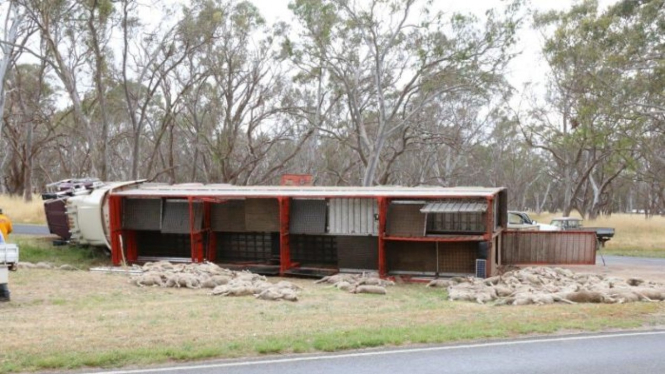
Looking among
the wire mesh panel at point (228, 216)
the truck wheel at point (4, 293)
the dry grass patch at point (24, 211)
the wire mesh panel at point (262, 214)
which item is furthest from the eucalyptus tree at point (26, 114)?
the truck wheel at point (4, 293)

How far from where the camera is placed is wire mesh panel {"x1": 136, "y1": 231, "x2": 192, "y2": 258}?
63.5 ft

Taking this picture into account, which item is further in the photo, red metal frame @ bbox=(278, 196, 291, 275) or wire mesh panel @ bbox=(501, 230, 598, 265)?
wire mesh panel @ bbox=(501, 230, 598, 265)

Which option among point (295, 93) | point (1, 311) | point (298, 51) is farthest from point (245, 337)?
point (295, 93)

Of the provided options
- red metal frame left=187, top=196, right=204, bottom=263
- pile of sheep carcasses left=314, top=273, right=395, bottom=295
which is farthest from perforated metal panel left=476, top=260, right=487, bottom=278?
red metal frame left=187, top=196, right=204, bottom=263

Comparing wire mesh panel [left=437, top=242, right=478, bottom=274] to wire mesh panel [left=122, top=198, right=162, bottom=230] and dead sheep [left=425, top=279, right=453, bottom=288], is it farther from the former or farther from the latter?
wire mesh panel [left=122, top=198, right=162, bottom=230]

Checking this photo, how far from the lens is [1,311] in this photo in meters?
10.6

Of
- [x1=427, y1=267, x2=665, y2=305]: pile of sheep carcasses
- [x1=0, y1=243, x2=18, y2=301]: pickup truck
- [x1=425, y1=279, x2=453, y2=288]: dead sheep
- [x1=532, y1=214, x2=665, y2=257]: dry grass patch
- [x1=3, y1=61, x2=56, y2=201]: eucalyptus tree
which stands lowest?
[x1=532, y1=214, x2=665, y2=257]: dry grass patch

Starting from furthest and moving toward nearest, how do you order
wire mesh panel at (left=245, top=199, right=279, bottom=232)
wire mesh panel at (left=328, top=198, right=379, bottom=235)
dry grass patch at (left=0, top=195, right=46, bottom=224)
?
dry grass patch at (left=0, top=195, right=46, bottom=224) < wire mesh panel at (left=245, top=199, right=279, bottom=232) < wire mesh panel at (left=328, top=198, right=379, bottom=235)

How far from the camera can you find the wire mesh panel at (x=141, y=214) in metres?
18.4

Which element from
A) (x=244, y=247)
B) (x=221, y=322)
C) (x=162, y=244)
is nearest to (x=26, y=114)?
(x=162, y=244)

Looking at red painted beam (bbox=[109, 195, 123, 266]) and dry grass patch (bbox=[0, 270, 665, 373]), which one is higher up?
red painted beam (bbox=[109, 195, 123, 266])

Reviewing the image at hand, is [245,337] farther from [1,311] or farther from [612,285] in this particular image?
[612,285]

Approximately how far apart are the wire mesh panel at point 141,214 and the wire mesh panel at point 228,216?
4.82ft

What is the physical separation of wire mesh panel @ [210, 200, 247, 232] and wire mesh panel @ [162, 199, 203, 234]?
552 millimetres
